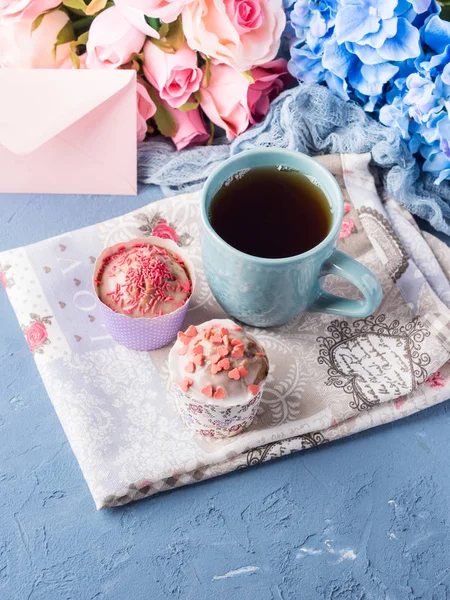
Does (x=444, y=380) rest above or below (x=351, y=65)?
below

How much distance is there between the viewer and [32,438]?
2.64ft

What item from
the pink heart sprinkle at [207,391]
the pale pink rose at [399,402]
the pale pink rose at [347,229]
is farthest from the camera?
the pale pink rose at [347,229]

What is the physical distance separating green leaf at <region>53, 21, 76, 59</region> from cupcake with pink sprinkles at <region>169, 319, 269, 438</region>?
425 millimetres

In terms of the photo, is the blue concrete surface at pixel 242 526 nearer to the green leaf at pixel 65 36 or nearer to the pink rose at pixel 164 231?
the pink rose at pixel 164 231

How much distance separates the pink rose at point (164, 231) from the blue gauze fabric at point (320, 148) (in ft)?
0.23

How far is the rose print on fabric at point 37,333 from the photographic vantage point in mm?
829

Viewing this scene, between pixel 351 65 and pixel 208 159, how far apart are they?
21 centimetres

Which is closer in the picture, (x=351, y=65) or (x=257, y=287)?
(x=257, y=287)

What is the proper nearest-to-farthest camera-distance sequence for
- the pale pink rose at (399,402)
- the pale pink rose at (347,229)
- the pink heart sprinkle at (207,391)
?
1. the pink heart sprinkle at (207,391)
2. the pale pink rose at (399,402)
3. the pale pink rose at (347,229)

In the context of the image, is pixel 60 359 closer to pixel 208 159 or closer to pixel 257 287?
pixel 257 287

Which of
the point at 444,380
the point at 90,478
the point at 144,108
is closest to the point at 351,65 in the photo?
the point at 144,108

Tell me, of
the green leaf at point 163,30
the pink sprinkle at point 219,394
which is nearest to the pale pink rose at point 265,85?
the green leaf at point 163,30

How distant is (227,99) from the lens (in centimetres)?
97

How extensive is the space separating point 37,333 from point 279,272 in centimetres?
28
